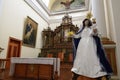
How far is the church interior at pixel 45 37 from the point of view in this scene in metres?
4.35

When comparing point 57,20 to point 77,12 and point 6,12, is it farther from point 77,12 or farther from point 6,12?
point 6,12

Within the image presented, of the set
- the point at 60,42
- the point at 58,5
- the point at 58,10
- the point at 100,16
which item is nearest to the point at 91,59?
the point at 100,16

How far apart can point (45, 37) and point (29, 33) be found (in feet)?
9.23

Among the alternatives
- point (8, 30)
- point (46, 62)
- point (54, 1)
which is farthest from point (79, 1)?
point (46, 62)

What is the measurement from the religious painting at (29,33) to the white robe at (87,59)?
227 inches

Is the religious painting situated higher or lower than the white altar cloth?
higher

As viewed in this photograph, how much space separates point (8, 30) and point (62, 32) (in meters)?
5.32

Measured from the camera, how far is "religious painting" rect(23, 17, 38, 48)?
8141mm

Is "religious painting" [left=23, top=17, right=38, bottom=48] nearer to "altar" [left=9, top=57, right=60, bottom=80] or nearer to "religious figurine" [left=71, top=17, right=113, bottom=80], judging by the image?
"altar" [left=9, top=57, right=60, bottom=80]

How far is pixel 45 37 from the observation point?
37.0 feet

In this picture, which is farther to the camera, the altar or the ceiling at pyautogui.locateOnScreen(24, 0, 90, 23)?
the ceiling at pyautogui.locateOnScreen(24, 0, 90, 23)

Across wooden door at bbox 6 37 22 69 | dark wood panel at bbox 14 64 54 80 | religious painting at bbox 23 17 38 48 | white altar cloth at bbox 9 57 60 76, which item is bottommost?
dark wood panel at bbox 14 64 54 80

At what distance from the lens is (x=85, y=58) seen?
301 centimetres

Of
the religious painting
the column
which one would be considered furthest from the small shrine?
the column
